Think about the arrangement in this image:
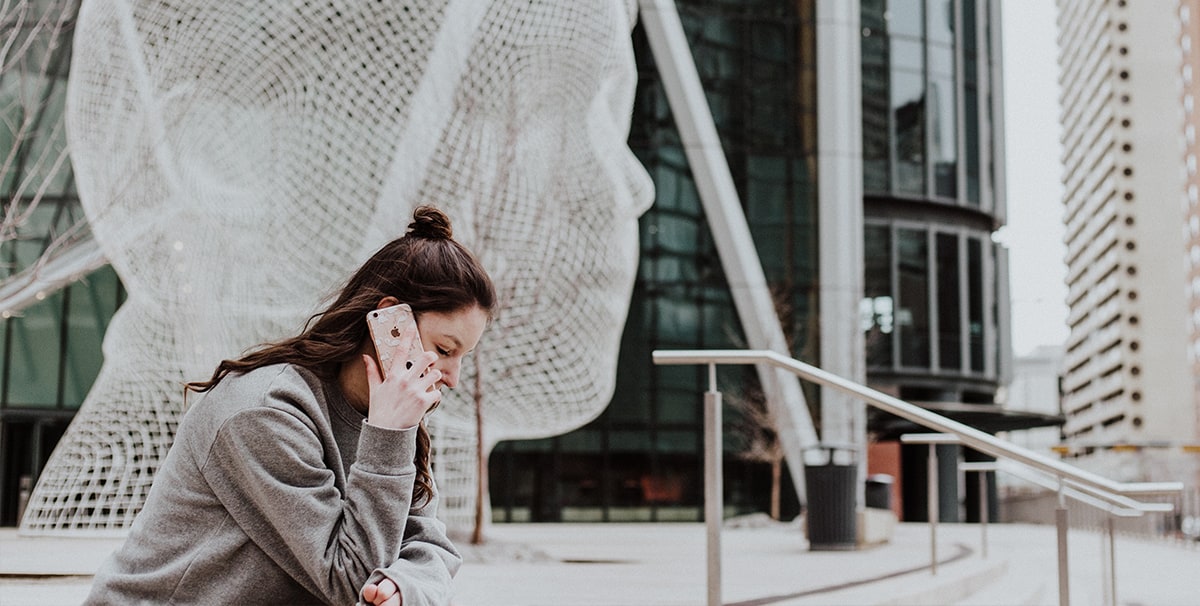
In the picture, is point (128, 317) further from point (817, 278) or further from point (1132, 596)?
point (817, 278)

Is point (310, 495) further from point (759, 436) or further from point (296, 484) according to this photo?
point (759, 436)

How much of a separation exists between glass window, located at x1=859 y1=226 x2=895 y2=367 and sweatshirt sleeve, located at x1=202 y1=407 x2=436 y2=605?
1096 inches

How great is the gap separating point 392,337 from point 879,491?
16554mm

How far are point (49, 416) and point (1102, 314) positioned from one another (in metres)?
113

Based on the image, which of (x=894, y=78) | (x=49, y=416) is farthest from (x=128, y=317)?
(x=894, y=78)

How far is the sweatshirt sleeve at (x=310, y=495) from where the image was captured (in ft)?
6.69

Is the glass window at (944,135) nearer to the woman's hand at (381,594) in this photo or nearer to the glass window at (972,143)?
the glass window at (972,143)

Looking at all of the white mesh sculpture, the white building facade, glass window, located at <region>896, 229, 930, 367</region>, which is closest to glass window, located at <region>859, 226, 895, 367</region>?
glass window, located at <region>896, 229, 930, 367</region>

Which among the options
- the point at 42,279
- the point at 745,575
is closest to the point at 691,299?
the point at 745,575

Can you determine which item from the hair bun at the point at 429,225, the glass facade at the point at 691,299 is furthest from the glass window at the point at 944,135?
the hair bun at the point at 429,225

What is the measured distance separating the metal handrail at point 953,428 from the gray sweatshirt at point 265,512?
2.39m

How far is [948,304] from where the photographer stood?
101 feet

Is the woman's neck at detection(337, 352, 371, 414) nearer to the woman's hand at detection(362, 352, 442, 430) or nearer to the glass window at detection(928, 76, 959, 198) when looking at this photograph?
the woman's hand at detection(362, 352, 442, 430)

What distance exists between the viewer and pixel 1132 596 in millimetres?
10625
